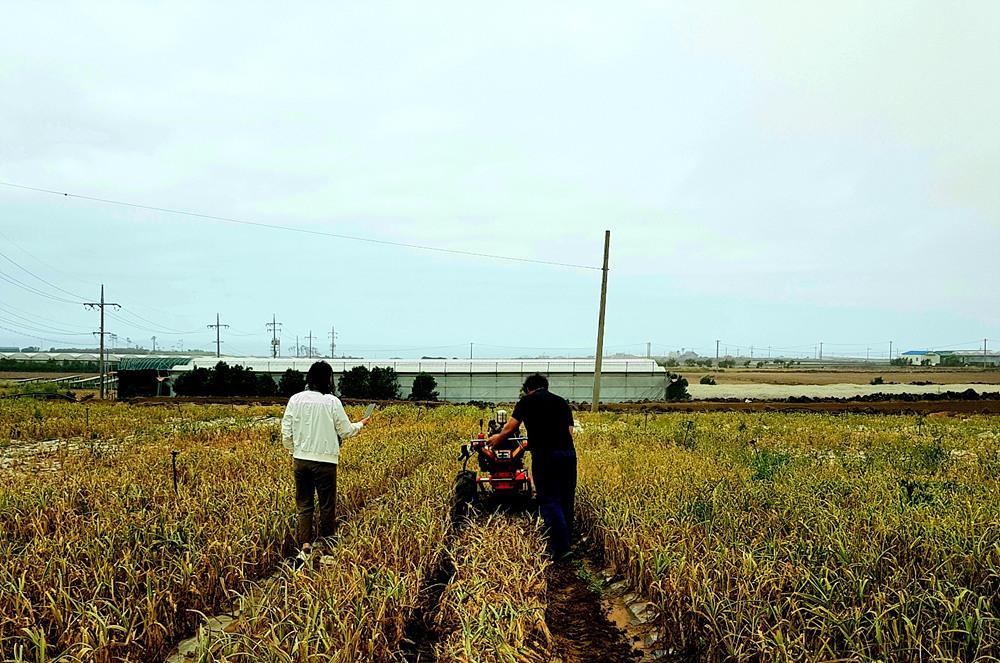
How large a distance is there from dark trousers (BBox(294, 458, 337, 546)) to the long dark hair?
634 millimetres

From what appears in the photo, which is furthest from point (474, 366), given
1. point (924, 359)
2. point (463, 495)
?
point (924, 359)

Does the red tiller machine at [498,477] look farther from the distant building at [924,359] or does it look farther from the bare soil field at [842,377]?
the distant building at [924,359]

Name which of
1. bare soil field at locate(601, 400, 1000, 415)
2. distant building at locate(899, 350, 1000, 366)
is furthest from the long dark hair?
distant building at locate(899, 350, 1000, 366)

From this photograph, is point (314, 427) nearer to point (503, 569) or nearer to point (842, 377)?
point (503, 569)

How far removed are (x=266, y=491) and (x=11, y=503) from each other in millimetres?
2373

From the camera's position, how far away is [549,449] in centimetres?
596

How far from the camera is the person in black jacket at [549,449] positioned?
5883 mm

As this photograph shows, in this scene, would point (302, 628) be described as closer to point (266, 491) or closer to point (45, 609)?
point (45, 609)

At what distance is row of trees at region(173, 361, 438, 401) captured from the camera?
1238 inches

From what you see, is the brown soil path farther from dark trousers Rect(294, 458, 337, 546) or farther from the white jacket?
the white jacket

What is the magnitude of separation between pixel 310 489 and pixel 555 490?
2.18 metres

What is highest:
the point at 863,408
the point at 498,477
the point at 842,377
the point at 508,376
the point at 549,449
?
the point at 549,449

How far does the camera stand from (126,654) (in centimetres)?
359

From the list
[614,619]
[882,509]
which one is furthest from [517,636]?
[882,509]
